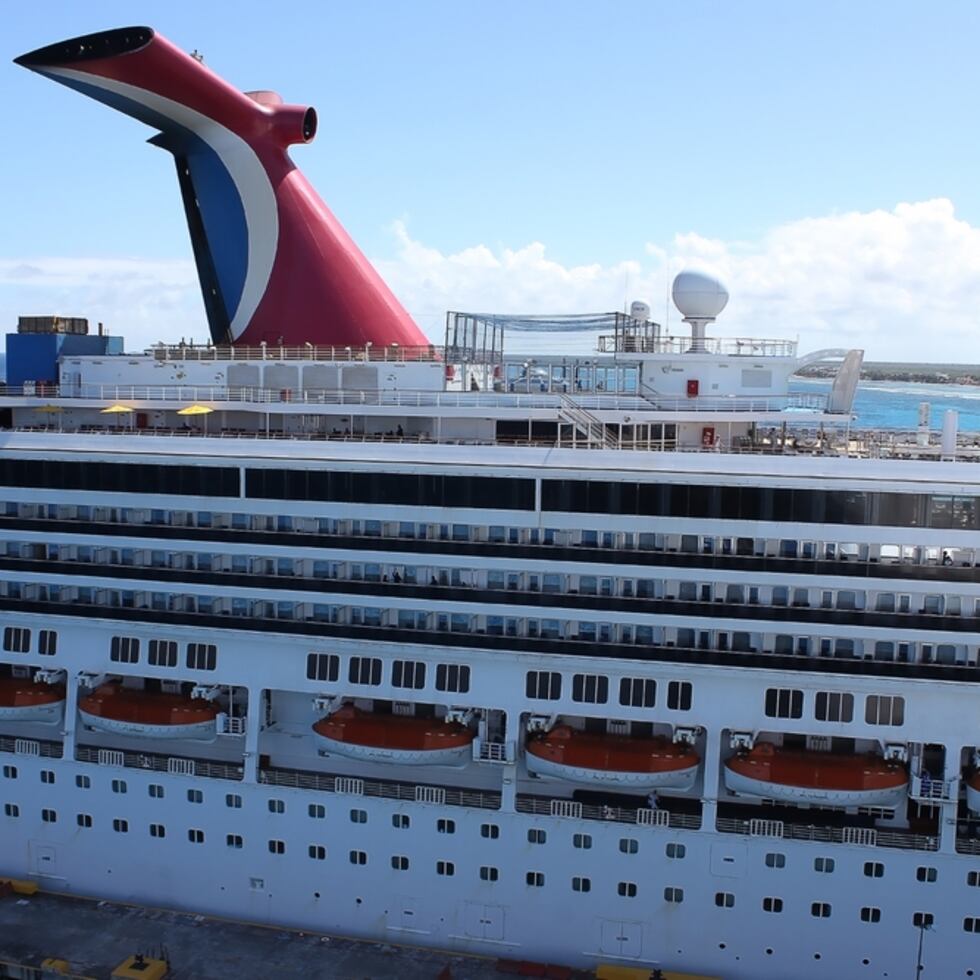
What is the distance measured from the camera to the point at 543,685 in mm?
22547

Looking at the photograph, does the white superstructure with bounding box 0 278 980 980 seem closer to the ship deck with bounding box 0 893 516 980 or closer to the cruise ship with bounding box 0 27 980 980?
the cruise ship with bounding box 0 27 980 980

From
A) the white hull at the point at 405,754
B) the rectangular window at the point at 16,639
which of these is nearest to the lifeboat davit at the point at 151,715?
the rectangular window at the point at 16,639

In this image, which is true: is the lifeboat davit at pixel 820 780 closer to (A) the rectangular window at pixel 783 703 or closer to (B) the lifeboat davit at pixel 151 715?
(A) the rectangular window at pixel 783 703

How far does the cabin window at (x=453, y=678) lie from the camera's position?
75.2ft

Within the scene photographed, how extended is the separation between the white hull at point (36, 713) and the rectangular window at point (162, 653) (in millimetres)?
2922

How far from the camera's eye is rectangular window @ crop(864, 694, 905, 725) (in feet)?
69.8

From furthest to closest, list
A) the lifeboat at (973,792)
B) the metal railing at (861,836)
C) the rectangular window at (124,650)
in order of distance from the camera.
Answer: the rectangular window at (124,650) < the metal railing at (861,836) < the lifeboat at (973,792)

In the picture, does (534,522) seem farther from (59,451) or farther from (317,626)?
(59,451)

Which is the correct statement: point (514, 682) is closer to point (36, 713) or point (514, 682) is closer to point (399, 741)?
point (399, 741)

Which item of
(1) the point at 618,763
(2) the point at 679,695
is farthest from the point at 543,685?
(2) the point at 679,695

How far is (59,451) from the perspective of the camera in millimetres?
25281

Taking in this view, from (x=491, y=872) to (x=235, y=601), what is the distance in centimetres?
859

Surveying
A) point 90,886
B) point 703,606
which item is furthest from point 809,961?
point 90,886

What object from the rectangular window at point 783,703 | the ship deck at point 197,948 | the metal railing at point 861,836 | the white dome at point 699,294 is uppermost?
the white dome at point 699,294
